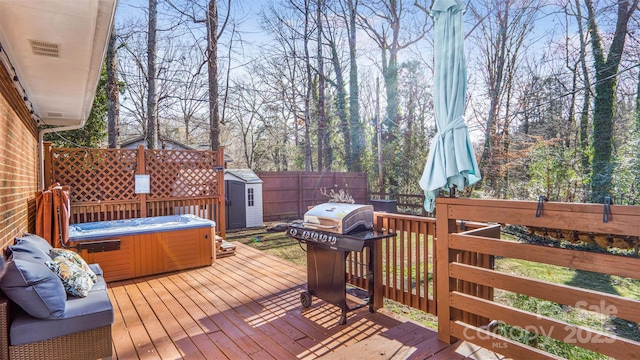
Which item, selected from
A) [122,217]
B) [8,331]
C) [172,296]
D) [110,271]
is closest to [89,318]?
[8,331]

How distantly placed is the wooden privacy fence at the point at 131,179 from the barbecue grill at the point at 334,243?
128 inches

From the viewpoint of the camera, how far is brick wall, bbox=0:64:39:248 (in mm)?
2482

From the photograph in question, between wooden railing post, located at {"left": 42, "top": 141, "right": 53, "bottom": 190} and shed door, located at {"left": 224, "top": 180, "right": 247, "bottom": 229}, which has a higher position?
wooden railing post, located at {"left": 42, "top": 141, "right": 53, "bottom": 190}

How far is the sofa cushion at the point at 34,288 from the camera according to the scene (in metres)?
1.95

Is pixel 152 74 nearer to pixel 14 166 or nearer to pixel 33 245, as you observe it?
pixel 14 166

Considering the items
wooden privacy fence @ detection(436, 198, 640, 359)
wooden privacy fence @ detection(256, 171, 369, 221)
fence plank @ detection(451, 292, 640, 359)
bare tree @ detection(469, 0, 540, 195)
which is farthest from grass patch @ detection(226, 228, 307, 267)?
bare tree @ detection(469, 0, 540, 195)

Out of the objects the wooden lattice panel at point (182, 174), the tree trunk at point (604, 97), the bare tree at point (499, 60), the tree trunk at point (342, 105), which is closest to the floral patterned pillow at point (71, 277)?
the wooden lattice panel at point (182, 174)

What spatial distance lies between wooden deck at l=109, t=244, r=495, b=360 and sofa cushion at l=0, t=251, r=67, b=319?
670 mm

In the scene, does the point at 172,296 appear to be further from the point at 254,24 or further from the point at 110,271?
the point at 254,24

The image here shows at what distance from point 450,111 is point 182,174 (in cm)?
479

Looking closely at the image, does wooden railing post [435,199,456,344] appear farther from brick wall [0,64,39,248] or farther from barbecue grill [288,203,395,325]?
brick wall [0,64,39,248]

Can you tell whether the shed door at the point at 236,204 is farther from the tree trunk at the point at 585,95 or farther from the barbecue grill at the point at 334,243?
the tree trunk at the point at 585,95

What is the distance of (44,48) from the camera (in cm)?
245

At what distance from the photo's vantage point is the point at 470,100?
41.2 ft
